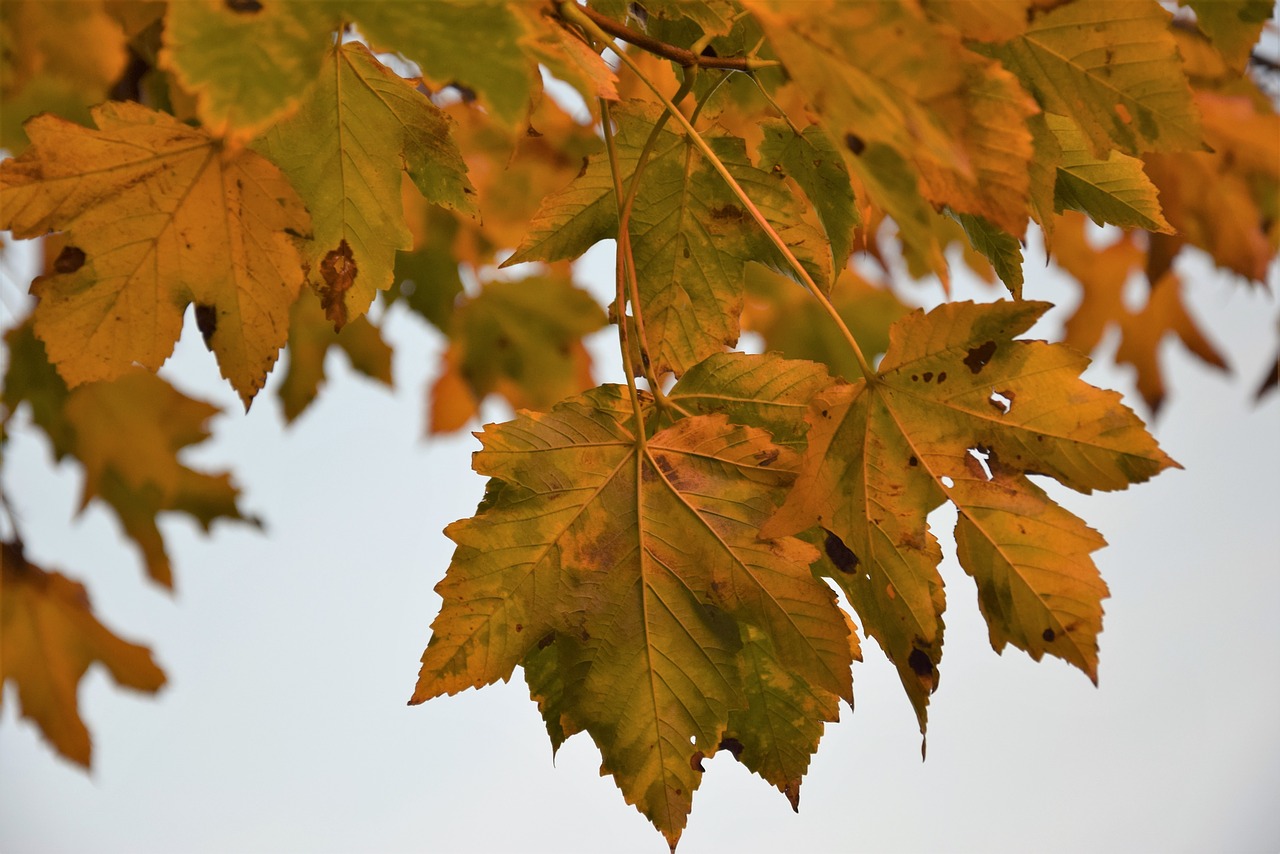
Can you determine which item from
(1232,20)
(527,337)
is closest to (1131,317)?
(527,337)

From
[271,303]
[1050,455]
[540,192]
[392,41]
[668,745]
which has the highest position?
[392,41]

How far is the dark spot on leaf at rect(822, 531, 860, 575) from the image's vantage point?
0.60 metres

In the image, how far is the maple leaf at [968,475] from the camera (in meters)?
0.54

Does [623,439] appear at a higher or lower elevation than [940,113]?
lower

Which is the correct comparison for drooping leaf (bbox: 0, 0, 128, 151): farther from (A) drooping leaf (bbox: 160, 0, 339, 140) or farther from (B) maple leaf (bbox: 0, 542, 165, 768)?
(B) maple leaf (bbox: 0, 542, 165, 768)

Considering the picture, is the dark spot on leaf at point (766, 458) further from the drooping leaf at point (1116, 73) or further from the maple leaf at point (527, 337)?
the maple leaf at point (527, 337)

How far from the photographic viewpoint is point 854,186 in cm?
67

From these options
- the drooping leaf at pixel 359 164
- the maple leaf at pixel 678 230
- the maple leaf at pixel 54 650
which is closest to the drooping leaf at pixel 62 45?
the drooping leaf at pixel 359 164

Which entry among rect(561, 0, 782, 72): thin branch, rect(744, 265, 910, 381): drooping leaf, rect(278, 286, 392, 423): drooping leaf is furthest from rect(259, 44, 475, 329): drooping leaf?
rect(744, 265, 910, 381): drooping leaf

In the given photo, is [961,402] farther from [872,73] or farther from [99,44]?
[99,44]

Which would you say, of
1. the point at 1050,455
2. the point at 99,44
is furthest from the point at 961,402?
the point at 99,44

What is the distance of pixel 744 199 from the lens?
64 cm

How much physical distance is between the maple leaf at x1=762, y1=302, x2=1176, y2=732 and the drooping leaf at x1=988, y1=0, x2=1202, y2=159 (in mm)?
124

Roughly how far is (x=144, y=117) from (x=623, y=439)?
0.37m
